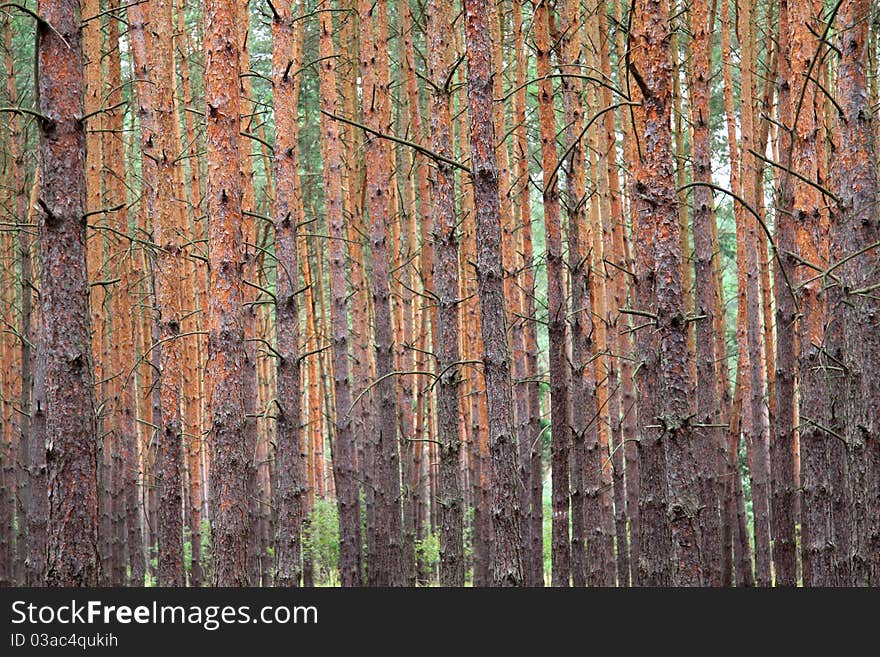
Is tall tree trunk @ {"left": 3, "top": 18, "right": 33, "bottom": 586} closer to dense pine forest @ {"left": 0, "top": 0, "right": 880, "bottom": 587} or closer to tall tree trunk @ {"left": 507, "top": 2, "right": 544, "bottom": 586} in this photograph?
dense pine forest @ {"left": 0, "top": 0, "right": 880, "bottom": 587}

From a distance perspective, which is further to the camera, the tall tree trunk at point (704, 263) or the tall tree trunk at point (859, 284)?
the tall tree trunk at point (704, 263)

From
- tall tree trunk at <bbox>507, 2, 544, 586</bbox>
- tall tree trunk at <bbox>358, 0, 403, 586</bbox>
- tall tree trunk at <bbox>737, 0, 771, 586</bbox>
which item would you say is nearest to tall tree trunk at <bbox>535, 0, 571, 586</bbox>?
tall tree trunk at <bbox>507, 2, 544, 586</bbox>

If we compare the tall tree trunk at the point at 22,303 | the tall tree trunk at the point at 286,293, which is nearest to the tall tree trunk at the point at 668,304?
the tall tree trunk at the point at 286,293

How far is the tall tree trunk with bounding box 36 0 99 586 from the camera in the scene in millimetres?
4910

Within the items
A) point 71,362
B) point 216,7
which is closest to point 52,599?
point 71,362

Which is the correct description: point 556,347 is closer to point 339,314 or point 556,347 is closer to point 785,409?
point 785,409

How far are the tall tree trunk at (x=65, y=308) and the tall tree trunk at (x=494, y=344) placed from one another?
230 centimetres

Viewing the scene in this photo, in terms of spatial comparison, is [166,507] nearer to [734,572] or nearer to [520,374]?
[520,374]

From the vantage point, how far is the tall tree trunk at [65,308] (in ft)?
16.1

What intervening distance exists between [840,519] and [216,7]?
5.85m

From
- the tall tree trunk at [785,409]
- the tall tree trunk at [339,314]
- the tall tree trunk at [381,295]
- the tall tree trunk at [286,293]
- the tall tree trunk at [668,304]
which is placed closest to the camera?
the tall tree trunk at [668,304]

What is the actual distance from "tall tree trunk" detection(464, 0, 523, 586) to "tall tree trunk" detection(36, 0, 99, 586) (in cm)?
230

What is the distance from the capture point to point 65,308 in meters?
4.99

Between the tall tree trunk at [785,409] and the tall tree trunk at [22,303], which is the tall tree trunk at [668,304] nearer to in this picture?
the tall tree trunk at [785,409]
